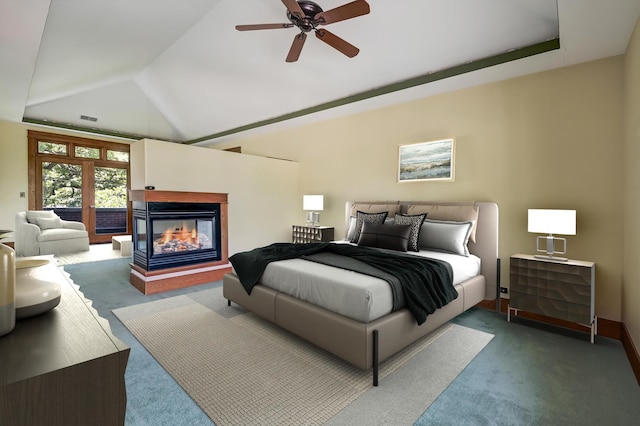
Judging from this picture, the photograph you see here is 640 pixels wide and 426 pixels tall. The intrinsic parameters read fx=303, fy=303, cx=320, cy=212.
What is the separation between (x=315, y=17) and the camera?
2.66 m

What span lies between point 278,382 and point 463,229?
2.57m

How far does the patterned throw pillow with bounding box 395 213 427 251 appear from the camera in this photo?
140 inches

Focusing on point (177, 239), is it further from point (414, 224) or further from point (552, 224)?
point (552, 224)

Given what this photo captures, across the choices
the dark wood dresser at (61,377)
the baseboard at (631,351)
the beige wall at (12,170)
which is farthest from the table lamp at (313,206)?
the beige wall at (12,170)

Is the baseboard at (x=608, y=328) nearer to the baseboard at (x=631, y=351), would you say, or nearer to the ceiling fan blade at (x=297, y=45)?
the baseboard at (x=631, y=351)

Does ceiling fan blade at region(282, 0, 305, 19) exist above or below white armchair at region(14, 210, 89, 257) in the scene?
above

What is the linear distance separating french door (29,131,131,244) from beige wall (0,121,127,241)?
4.9 inches

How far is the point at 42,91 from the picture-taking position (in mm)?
5496

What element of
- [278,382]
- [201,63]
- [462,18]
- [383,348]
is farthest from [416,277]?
[201,63]

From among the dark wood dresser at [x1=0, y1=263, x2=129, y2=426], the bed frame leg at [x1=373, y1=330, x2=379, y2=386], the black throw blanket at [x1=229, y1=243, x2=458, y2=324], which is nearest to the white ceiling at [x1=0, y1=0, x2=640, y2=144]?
the black throw blanket at [x1=229, y1=243, x2=458, y2=324]

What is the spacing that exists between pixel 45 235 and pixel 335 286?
663 centimetres

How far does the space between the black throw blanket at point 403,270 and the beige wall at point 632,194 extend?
1293 mm

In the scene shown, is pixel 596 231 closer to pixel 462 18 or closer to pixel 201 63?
pixel 462 18

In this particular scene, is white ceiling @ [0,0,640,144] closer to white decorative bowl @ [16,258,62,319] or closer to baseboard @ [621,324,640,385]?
baseboard @ [621,324,640,385]
